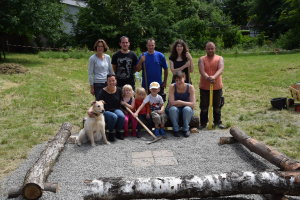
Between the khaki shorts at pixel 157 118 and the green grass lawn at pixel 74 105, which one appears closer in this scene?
the green grass lawn at pixel 74 105

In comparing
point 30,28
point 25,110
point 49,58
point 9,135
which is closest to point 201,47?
point 49,58

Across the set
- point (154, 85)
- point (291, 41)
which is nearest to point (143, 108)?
point (154, 85)

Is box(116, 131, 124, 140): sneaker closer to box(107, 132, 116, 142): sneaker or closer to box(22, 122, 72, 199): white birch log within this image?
box(107, 132, 116, 142): sneaker

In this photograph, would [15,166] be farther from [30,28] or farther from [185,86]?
[30,28]

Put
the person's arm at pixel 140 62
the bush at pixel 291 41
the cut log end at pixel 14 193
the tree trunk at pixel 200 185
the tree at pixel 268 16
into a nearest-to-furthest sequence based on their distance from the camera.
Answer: the tree trunk at pixel 200 185, the cut log end at pixel 14 193, the person's arm at pixel 140 62, the bush at pixel 291 41, the tree at pixel 268 16

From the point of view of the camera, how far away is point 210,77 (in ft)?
Result: 22.2

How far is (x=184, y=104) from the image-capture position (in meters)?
6.68

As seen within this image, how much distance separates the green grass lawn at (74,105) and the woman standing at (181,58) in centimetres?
155

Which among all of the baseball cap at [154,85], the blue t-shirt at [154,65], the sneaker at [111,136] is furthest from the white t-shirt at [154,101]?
the sneaker at [111,136]

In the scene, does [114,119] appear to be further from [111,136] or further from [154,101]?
[154,101]

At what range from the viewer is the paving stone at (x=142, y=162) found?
5219mm

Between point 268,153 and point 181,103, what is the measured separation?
87.7 inches

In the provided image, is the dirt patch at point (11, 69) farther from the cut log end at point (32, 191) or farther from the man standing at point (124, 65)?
the cut log end at point (32, 191)

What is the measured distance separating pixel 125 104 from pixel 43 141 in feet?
5.69
